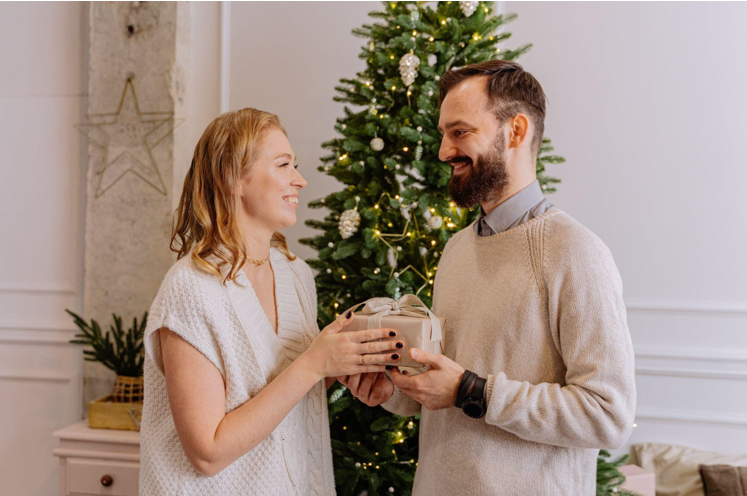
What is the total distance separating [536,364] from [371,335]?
411 mm

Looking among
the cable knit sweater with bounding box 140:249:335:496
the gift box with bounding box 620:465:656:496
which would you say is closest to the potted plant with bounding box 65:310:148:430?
the cable knit sweater with bounding box 140:249:335:496

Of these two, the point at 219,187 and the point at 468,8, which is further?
the point at 468,8

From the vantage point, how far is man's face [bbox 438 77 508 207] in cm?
142

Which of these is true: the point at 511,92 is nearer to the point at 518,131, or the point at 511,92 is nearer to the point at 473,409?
the point at 518,131

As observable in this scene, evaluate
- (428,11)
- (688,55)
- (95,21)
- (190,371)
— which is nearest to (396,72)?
(428,11)

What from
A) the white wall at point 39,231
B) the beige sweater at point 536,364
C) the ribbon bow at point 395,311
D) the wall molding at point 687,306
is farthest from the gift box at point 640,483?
the white wall at point 39,231

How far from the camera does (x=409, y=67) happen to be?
1922 mm

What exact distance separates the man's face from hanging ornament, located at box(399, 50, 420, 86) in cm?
48

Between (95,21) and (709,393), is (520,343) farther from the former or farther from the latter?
(95,21)

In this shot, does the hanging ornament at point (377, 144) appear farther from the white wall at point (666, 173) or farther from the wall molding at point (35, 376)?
the wall molding at point (35, 376)

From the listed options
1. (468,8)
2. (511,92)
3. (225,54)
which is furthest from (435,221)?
(225,54)

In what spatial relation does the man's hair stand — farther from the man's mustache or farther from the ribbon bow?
the ribbon bow

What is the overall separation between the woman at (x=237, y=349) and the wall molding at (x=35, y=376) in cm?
207

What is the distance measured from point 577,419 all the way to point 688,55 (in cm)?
223
